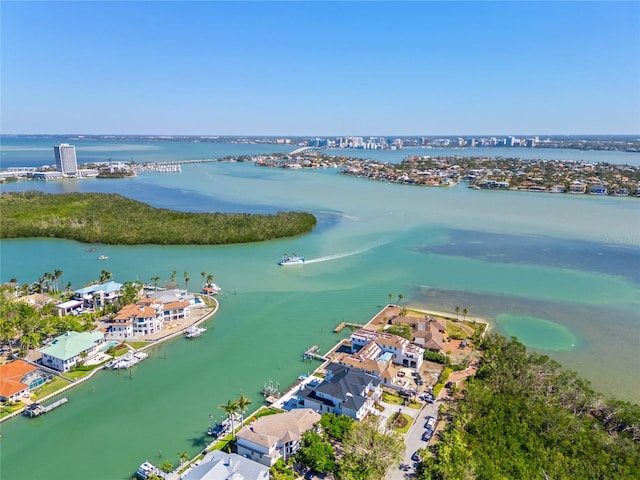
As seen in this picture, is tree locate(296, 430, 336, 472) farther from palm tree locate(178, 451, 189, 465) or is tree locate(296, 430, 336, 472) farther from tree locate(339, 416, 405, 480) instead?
palm tree locate(178, 451, 189, 465)

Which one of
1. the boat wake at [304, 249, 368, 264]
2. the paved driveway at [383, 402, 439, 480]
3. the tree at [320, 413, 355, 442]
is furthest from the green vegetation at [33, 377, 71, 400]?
the boat wake at [304, 249, 368, 264]

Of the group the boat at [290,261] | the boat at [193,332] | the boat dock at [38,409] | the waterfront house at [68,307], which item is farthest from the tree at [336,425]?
the boat at [290,261]

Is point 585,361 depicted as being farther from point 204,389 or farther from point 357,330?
point 204,389

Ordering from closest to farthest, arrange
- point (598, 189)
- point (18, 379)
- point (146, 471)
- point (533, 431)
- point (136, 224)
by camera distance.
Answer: point (146, 471) < point (533, 431) < point (18, 379) < point (136, 224) < point (598, 189)

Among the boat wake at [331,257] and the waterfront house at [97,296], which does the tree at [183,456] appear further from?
the boat wake at [331,257]

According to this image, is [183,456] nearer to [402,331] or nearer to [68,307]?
[402,331]

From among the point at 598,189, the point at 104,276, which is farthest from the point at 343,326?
the point at 598,189

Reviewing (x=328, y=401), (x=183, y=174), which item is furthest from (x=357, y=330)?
(x=183, y=174)
